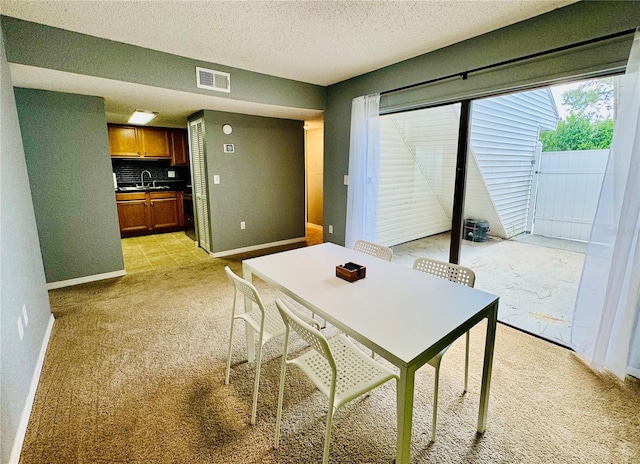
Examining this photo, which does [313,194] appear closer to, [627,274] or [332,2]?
[332,2]

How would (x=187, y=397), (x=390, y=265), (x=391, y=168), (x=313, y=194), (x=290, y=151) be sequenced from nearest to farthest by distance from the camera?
(x=187, y=397), (x=390, y=265), (x=391, y=168), (x=290, y=151), (x=313, y=194)

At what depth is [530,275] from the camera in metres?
3.27

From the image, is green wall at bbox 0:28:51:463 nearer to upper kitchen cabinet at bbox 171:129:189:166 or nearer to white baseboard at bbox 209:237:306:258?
white baseboard at bbox 209:237:306:258

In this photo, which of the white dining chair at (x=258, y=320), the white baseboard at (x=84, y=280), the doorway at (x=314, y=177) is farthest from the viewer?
the doorway at (x=314, y=177)

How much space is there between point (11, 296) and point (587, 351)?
374 cm

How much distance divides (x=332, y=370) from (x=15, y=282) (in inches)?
79.9

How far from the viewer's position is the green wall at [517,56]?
195 centimetres

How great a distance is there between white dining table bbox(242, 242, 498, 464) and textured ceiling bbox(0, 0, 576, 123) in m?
1.81

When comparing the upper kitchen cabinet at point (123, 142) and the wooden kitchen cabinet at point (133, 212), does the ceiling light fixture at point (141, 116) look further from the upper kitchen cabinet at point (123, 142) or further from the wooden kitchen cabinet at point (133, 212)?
the wooden kitchen cabinet at point (133, 212)

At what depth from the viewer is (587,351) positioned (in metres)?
2.16

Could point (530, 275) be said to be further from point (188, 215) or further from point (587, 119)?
point (188, 215)

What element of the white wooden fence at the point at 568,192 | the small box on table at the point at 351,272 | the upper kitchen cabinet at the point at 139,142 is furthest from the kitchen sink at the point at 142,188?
the white wooden fence at the point at 568,192

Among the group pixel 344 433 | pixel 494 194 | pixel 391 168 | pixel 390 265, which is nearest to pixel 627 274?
pixel 390 265

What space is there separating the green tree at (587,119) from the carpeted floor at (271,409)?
1616 millimetres
